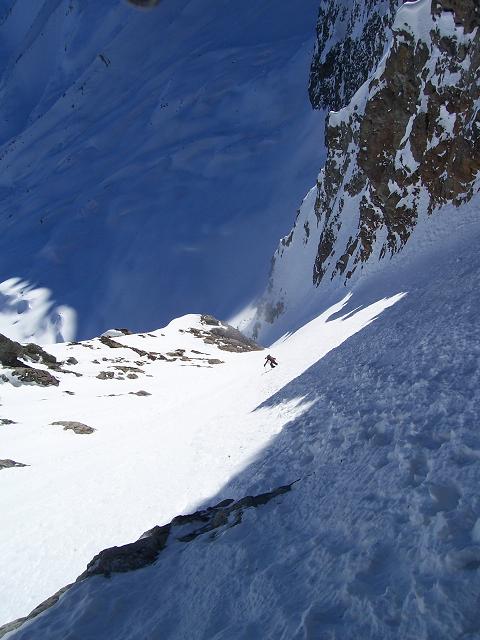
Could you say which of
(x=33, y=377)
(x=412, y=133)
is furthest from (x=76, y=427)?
(x=412, y=133)

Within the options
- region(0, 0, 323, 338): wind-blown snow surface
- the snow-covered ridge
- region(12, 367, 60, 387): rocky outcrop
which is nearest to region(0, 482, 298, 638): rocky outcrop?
the snow-covered ridge

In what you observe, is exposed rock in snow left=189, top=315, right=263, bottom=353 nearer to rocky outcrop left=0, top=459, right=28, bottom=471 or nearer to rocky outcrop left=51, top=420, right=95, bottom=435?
rocky outcrop left=51, top=420, right=95, bottom=435

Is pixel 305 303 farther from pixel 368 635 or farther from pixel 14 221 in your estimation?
pixel 14 221

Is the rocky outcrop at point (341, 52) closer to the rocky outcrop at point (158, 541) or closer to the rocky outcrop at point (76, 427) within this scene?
the rocky outcrop at point (76, 427)

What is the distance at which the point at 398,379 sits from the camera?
26.4ft

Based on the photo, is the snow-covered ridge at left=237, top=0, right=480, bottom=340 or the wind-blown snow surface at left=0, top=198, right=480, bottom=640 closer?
the wind-blown snow surface at left=0, top=198, right=480, bottom=640

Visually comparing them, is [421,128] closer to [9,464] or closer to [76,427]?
[76,427]

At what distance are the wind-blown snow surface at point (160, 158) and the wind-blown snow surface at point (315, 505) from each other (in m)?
56.5

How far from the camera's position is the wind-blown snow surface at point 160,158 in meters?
Answer: 74.7

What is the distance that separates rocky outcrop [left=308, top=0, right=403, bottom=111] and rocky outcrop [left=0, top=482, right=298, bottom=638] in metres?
77.3

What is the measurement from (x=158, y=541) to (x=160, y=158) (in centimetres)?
9380

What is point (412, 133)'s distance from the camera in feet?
78.6

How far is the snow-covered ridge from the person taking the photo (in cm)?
1950

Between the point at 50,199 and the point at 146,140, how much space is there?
23.2 metres
